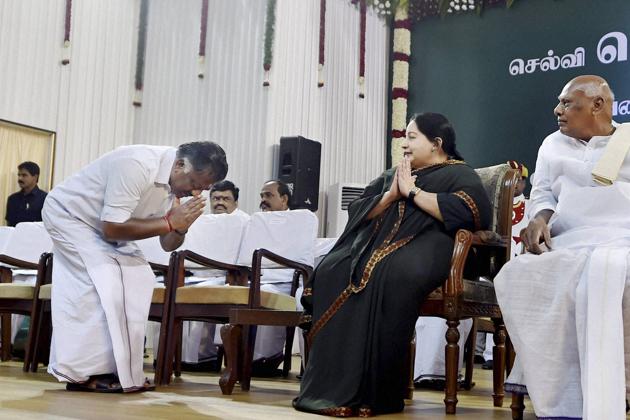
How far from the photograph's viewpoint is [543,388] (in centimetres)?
258

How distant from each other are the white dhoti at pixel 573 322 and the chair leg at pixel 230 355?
126 centimetres

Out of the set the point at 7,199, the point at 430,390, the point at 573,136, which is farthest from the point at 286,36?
the point at 573,136

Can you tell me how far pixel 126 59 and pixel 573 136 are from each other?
654 cm

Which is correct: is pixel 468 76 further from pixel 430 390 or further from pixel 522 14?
pixel 430 390

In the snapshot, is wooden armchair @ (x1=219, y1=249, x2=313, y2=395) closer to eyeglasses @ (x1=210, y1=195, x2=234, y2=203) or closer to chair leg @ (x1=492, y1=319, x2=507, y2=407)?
chair leg @ (x1=492, y1=319, x2=507, y2=407)

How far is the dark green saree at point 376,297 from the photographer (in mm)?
2900

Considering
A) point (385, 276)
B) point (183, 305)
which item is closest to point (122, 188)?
point (183, 305)

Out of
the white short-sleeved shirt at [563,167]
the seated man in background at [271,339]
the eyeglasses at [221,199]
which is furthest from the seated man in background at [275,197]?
the white short-sleeved shirt at [563,167]

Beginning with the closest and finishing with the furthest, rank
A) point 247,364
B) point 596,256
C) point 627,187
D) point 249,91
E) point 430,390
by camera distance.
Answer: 1. point 596,256
2. point 627,187
3. point 247,364
4. point 430,390
5. point 249,91

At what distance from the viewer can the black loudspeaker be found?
26.6 ft

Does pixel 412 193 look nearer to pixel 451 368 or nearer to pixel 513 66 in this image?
pixel 451 368

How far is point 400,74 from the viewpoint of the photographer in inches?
367

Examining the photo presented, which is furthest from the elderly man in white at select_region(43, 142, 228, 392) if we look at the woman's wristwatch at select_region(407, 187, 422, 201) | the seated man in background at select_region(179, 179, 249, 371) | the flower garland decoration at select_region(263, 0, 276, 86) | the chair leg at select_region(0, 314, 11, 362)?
the flower garland decoration at select_region(263, 0, 276, 86)

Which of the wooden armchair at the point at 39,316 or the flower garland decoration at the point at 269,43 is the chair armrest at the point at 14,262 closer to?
the wooden armchair at the point at 39,316
